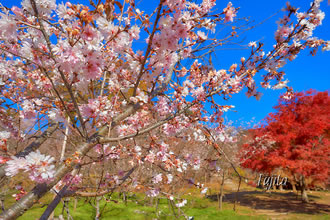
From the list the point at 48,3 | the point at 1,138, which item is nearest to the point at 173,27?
the point at 48,3

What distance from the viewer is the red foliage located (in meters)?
10.0

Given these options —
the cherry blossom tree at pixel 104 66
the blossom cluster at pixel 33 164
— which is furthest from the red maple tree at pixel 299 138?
the blossom cluster at pixel 33 164

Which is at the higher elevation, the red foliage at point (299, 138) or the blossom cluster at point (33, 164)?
the red foliage at point (299, 138)

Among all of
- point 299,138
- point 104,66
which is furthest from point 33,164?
point 299,138

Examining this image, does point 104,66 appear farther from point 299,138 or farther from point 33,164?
point 299,138

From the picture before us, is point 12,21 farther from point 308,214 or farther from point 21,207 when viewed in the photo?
point 308,214

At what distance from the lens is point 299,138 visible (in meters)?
11.1

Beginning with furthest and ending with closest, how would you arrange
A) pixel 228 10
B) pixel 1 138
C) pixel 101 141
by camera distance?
pixel 1 138 < pixel 228 10 < pixel 101 141

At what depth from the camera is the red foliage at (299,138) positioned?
10023 mm

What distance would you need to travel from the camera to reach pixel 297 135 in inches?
429

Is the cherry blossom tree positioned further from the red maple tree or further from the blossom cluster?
the red maple tree

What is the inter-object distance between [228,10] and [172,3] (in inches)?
29.6

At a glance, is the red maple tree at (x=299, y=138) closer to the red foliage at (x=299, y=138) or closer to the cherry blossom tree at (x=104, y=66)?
the red foliage at (x=299, y=138)

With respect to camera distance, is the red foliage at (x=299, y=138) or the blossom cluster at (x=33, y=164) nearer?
the blossom cluster at (x=33, y=164)
